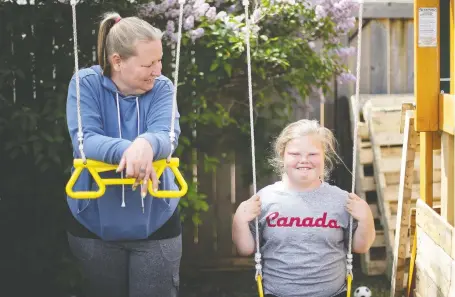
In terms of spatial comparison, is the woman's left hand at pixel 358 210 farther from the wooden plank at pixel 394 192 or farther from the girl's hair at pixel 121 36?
the wooden plank at pixel 394 192

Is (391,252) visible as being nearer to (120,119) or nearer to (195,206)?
(195,206)

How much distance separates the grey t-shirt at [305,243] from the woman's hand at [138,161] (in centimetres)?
67

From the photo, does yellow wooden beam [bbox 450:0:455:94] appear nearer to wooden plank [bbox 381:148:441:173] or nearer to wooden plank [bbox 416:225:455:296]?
wooden plank [bbox 416:225:455:296]

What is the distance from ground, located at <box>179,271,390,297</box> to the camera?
199 inches

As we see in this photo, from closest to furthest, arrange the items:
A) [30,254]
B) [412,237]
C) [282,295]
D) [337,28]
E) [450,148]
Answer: [282,295] → [450,148] → [412,237] → [30,254] → [337,28]

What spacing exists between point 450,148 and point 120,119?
150 cm

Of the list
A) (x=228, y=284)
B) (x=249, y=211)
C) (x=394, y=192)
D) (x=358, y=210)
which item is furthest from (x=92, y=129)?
(x=394, y=192)

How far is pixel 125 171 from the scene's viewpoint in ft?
9.10

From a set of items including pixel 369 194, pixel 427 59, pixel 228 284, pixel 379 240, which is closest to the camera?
pixel 427 59

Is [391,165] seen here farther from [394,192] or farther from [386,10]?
[386,10]

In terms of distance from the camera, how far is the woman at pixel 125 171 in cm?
275

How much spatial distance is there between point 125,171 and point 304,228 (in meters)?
0.73

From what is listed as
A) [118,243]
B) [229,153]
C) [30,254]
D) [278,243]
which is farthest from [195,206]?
[118,243]

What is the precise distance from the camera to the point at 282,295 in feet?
10.2
